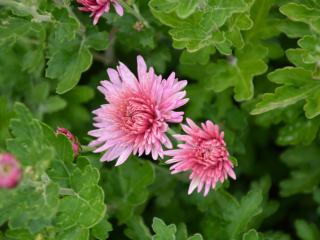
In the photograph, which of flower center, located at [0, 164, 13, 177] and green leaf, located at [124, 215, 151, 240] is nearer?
flower center, located at [0, 164, 13, 177]

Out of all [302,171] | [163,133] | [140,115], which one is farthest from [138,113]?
[302,171]

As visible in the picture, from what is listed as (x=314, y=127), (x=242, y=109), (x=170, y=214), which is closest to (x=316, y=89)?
(x=314, y=127)

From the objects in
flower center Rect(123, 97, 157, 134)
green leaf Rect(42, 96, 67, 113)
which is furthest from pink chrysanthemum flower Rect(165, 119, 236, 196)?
green leaf Rect(42, 96, 67, 113)

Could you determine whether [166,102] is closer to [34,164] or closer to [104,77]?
[34,164]

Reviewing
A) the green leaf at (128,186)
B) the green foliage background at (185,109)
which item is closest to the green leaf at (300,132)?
the green foliage background at (185,109)

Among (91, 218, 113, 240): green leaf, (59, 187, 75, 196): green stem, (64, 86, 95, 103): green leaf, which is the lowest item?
(64, 86, 95, 103): green leaf

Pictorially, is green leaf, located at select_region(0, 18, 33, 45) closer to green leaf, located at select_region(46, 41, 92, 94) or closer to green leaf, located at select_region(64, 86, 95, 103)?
green leaf, located at select_region(46, 41, 92, 94)
